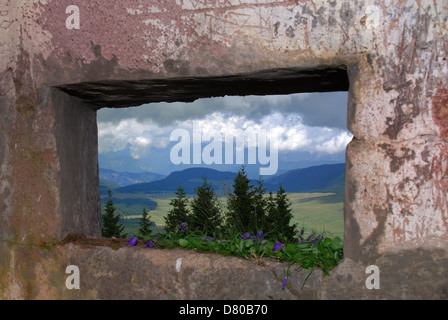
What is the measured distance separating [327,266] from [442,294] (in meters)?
0.56

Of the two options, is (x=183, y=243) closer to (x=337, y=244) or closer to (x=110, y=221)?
(x=337, y=244)

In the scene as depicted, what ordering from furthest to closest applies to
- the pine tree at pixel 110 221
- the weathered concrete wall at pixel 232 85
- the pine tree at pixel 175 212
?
the pine tree at pixel 110 221 < the pine tree at pixel 175 212 < the weathered concrete wall at pixel 232 85

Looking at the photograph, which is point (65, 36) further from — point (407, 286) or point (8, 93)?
point (407, 286)

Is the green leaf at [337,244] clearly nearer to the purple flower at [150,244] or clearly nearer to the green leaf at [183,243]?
the green leaf at [183,243]

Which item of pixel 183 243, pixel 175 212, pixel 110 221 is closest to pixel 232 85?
pixel 183 243

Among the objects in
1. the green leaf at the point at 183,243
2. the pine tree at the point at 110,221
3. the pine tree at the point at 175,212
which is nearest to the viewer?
the green leaf at the point at 183,243

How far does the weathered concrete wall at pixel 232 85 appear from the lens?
2.08 meters

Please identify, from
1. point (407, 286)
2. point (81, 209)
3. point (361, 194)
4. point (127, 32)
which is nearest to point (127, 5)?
point (127, 32)

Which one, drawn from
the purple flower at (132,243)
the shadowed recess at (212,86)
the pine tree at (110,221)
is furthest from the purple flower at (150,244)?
the pine tree at (110,221)

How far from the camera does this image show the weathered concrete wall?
2076 millimetres

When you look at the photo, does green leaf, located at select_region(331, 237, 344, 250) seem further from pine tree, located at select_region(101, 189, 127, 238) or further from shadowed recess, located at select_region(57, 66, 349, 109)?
pine tree, located at select_region(101, 189, 127, 238)

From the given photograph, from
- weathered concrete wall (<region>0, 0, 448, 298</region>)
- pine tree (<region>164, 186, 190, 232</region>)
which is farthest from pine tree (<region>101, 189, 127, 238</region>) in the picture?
weathered concrete wall (<region>0, 0, 448, 298</region>)

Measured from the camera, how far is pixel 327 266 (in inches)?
88.5

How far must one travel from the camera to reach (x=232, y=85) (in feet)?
8.27
